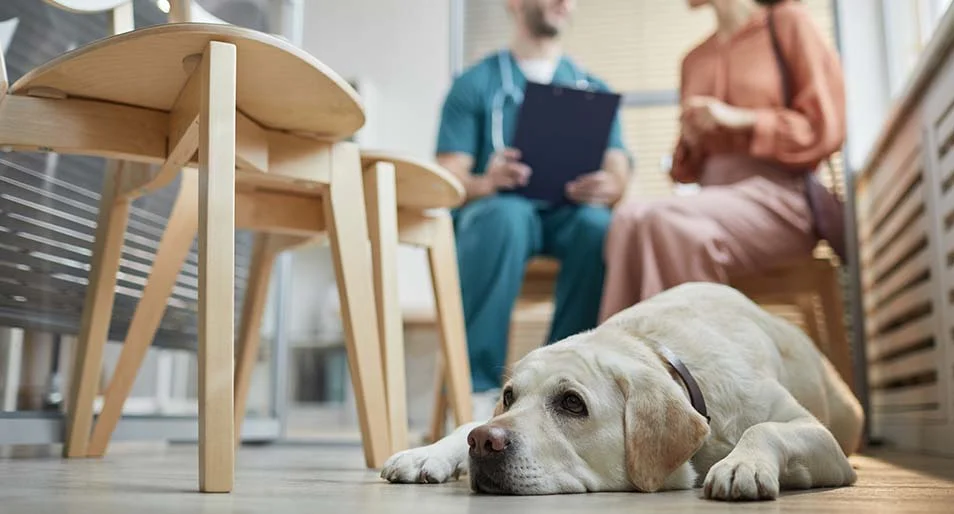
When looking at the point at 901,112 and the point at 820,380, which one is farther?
the point at 901,112

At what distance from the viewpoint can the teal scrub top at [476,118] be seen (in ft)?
8.84

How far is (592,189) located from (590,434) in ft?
4.75

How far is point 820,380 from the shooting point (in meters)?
1.47

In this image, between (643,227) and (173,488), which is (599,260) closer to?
(643,227)

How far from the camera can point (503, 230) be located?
2.36m

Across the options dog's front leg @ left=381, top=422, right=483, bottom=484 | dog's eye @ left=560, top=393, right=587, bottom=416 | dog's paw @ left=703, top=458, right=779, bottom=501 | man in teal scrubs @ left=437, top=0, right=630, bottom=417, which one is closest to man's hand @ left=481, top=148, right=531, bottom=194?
man in teal scrubs @ left=437, top=0, right=630, bottom=417

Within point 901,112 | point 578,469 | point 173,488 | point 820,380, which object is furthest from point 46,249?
point 901,112

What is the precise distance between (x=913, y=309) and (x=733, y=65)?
2.56ft

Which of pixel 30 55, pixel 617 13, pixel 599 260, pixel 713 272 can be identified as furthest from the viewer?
pixel 617 13

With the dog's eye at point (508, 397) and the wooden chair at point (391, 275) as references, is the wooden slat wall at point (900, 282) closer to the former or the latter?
the wooden chair at point (391, 275)

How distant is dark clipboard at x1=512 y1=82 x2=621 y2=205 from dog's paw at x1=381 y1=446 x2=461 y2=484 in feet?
3.98

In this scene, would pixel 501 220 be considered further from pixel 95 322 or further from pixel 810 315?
pixel 95 322

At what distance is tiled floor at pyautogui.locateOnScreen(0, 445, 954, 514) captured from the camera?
83 cm

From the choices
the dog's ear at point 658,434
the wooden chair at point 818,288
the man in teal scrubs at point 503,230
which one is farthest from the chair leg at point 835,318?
the dog's ear at point 658,434
